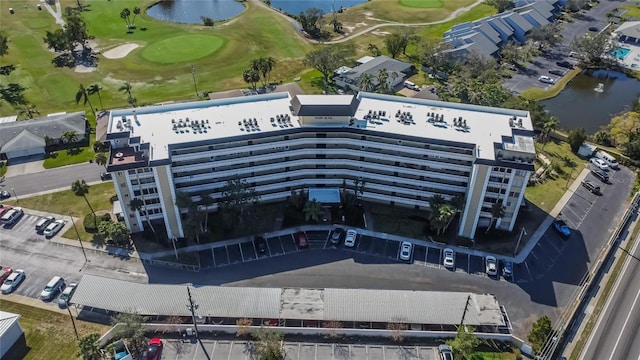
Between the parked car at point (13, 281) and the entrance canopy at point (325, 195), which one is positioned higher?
the entrance canopy at point (325, 195)

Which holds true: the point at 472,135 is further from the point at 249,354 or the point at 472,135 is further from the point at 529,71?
the point at 529,71

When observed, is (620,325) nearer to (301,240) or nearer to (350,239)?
(350,239)

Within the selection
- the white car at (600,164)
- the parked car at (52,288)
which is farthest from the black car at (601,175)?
the parked car at (52,288)

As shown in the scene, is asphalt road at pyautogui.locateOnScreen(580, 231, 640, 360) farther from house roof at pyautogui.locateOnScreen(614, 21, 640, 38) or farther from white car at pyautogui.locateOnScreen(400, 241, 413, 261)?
house roof at pyautogui.locateOnScreen(614, 21, 640, 38)

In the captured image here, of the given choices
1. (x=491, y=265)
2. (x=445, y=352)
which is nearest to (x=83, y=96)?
(x=491, y=265)

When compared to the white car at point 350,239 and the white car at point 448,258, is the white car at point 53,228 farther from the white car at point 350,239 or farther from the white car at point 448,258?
the white car at point 448,258

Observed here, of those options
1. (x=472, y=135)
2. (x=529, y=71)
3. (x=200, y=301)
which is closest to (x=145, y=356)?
(x=200, y=301)
